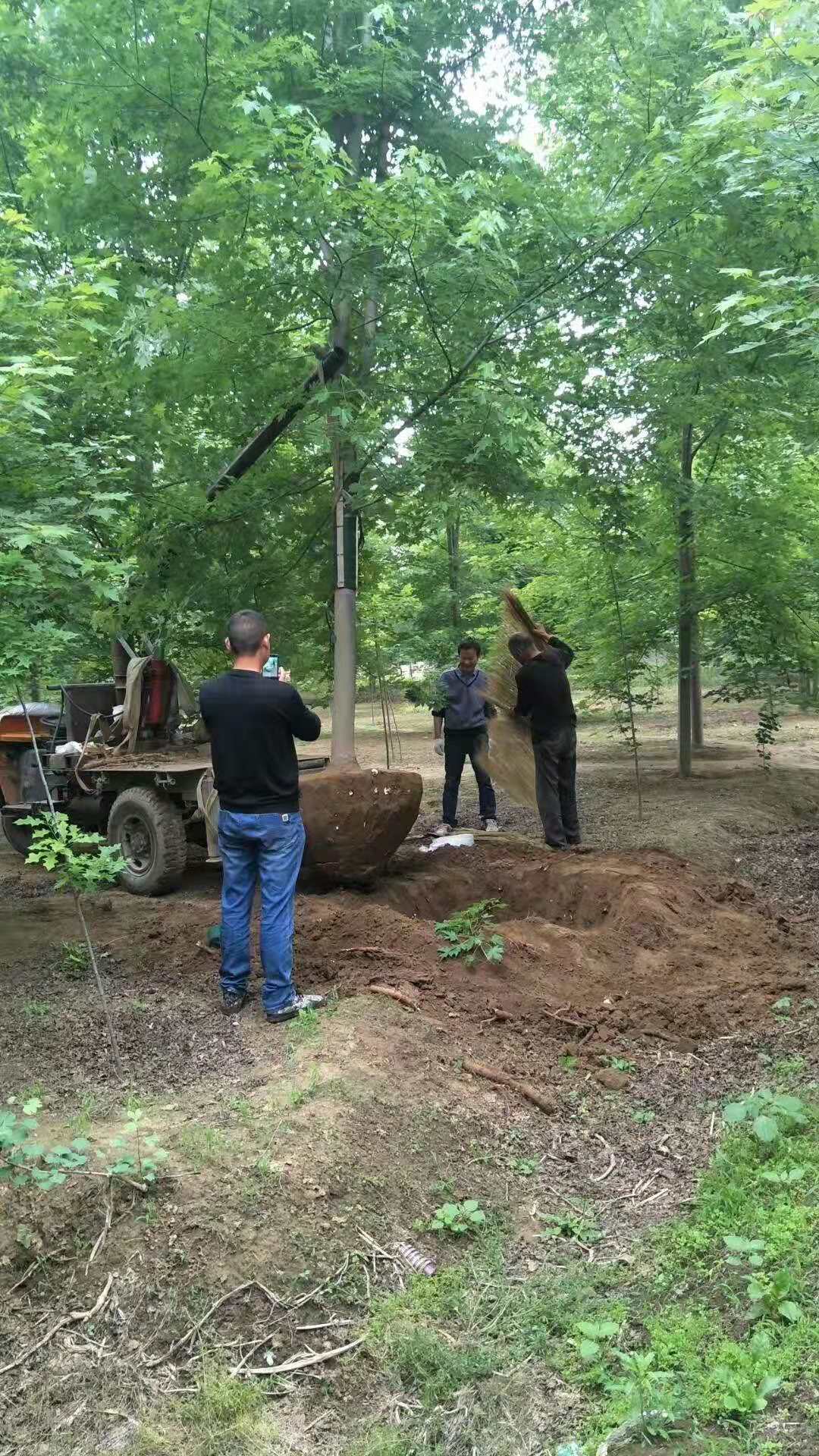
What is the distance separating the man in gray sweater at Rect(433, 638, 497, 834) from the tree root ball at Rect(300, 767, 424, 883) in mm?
2004

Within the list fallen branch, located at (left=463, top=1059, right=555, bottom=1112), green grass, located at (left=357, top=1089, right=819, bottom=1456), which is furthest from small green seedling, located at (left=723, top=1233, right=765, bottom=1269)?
fallen branch, located at (left=463, top=1059, right=555, bottom=1112)

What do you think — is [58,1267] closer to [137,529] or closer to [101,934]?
[101,934]

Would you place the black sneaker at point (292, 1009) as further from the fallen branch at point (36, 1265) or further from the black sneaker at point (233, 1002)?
the fallen branch at point (36, 1265)

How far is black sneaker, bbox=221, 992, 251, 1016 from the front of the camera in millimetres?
4672

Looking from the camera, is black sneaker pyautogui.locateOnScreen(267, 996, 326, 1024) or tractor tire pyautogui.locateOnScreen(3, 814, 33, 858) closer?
black sneaker pyautogui.locateOnScreen(267, 996, 326, 1024)

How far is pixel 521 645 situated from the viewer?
8.13 metres

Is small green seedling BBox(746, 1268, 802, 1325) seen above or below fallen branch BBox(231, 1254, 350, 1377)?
above

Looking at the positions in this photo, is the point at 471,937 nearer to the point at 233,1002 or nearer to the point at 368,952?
the point at 368,952

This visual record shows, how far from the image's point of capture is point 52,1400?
2.51 meters

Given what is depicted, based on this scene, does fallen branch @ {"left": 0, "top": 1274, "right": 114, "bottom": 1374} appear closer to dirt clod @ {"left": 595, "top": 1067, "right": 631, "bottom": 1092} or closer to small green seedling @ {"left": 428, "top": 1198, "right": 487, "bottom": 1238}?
small green seedling @ {"left": 428, "top": 1198, "right": 487, "bottom": 1238}

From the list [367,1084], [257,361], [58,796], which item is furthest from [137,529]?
[367,1084]

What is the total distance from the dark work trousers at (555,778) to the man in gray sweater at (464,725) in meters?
0.95

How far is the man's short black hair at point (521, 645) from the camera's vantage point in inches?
320

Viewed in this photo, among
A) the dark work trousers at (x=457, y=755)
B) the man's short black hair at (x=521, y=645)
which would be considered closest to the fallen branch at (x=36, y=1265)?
the man's short black hair at (x=521, y=645)
